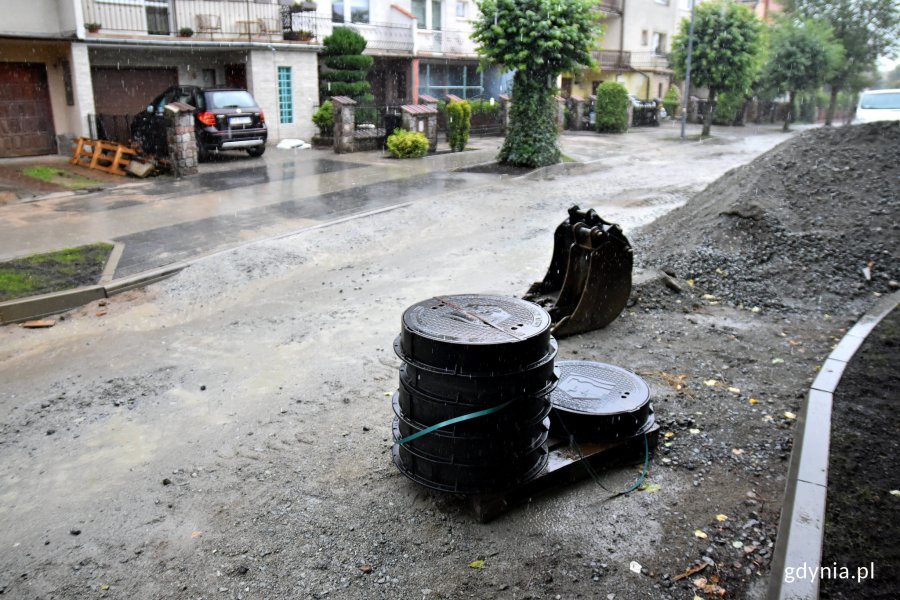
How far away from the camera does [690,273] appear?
27.5ft

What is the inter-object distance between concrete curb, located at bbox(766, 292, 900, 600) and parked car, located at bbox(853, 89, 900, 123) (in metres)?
22.4

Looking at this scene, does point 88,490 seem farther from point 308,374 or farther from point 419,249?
point 419,249

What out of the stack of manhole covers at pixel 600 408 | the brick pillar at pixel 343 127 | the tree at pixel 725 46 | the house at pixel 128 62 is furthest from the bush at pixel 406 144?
the stack of manhole covers at pixel 600 408

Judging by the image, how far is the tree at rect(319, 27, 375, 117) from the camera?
24.0m

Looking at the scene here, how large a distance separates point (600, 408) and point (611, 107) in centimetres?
2795

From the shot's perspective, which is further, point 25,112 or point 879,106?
point 879,106

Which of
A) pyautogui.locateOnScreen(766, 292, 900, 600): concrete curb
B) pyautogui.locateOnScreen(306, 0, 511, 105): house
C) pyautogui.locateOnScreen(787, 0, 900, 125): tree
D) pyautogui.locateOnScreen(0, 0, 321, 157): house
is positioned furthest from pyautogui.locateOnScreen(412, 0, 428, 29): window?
pyautogui.locateOnScreen(766, 292, 900, 600): concrete curb

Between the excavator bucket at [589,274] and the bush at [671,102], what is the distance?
37.7 m

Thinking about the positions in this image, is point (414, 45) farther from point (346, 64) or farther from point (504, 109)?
point (346, 64)

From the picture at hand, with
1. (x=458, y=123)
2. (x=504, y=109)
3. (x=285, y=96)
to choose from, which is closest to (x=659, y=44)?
(x=504, y=109)

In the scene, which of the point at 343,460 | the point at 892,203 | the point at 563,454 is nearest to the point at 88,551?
the point at 343,460

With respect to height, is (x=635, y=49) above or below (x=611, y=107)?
above

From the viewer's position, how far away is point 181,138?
15758 mm

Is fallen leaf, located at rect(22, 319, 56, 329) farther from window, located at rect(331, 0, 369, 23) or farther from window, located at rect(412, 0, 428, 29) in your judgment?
window, located at rect(412, 0, 428, 29)
